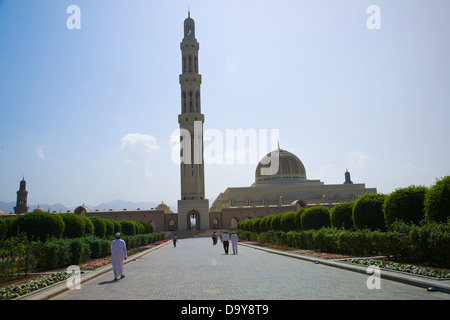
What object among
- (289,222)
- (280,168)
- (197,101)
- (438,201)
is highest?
(197,101)

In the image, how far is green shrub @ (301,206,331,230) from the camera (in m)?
17.6

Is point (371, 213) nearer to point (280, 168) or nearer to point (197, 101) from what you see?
point (197, 101)

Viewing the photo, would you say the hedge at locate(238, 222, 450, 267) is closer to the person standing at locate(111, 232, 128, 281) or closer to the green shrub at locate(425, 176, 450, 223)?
the green shrub at locate(425, 176, 450, 223)

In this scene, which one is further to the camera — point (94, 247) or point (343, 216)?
point (343, 216)

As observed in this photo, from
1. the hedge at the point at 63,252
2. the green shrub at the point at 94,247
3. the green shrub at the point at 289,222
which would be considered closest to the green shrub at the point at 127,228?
the green shrub at the point at 289,222

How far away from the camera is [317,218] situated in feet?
58.0

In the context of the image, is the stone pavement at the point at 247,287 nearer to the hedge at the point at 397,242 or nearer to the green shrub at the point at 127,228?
the hedge at the point at 397,242

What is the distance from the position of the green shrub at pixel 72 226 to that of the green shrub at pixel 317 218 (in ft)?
33.8

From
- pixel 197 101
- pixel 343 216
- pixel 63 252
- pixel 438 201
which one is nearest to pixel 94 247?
pixel 63 252

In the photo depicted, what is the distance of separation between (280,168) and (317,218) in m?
35.8

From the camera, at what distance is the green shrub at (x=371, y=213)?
13.2 metres

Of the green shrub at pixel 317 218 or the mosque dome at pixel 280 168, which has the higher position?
the mosque dome at pixel 280 168
